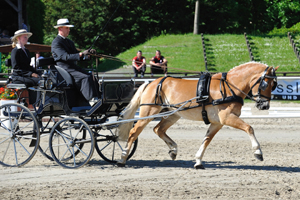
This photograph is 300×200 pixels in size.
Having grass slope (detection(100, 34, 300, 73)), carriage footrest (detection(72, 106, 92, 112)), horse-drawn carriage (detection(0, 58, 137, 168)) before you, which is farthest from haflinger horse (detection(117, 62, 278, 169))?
grass slope (detection(100, 34, 300, 73))

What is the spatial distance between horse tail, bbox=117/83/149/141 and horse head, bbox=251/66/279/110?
179 centimetres

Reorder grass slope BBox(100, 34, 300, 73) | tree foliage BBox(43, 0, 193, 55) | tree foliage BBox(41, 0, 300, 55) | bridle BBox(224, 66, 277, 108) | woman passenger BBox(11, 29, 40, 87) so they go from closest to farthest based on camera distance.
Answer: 1. bridle BBox(224, 66, 277, 108)
2. woman passenger BBox(11, 29, 40, 87)
3. grass slope BBox(100, 34, 300, 73)
4. tree foliage BBox(43, 0, 193, 55)
5. tree foliage BBox(41, 0, 300, 55)

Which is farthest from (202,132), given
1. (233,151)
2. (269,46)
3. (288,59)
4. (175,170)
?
(269,46)

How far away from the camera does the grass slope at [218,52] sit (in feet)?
71.6

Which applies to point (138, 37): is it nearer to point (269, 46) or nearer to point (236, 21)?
point (236, 21)

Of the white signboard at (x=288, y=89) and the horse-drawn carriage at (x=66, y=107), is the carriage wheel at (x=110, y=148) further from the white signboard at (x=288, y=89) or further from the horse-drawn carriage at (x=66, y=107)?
the white signboard at (x=288, y=89)

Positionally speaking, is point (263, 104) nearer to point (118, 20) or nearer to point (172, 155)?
point (172, 155)

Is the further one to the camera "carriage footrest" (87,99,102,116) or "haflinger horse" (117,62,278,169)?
"carriage footrest" (87,99,102,116)

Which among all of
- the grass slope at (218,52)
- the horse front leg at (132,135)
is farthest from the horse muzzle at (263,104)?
the grass slope at (218,52)

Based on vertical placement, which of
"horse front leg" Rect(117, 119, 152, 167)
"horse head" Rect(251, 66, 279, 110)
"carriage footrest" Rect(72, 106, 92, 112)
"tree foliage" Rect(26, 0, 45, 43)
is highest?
"tree foliage" Rect(26, 0, 45, 43)

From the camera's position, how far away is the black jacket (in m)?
6.70

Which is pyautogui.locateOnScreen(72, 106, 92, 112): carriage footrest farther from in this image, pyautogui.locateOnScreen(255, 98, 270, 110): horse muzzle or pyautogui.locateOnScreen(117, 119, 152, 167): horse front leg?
pyautogui.locateOnScreen(255, 98, 270, 110): horse muzzle

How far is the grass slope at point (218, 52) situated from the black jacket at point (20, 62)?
547 inches

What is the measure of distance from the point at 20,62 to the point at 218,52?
1807cm
